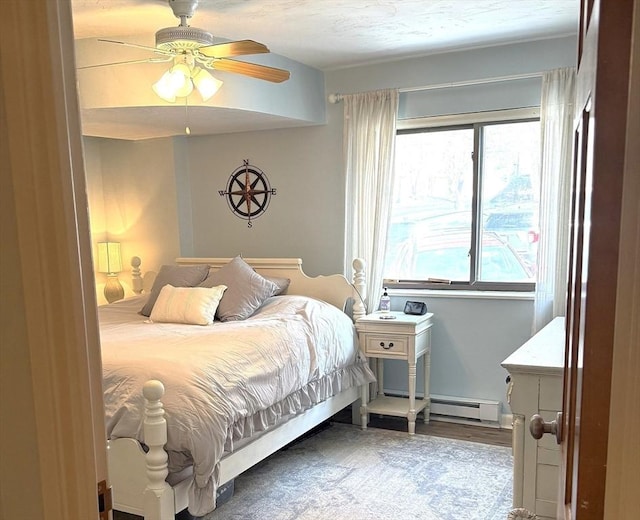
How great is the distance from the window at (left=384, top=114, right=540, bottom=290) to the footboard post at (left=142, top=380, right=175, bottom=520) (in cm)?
235

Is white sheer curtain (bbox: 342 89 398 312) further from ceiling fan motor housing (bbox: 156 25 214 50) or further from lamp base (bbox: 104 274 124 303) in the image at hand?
lamp base (bbox: 104 274 124 303)

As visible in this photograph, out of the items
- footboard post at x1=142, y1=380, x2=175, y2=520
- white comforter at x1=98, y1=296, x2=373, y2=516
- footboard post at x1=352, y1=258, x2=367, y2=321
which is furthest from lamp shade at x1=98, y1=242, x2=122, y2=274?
footboard post at x1=142, y1=380, x2=175, y2=520

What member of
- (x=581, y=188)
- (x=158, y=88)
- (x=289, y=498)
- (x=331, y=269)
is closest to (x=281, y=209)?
(x=331, y=269)

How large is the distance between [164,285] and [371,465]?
6.30ft

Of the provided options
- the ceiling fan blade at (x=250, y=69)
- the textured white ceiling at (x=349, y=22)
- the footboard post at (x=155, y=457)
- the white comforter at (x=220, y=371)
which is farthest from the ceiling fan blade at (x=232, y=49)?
the footboard post at (x=155, y=457)

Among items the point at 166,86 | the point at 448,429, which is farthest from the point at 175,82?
the point at 448,429

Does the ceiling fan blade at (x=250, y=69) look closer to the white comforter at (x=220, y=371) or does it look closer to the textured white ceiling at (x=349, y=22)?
the textured white ceiling at (x=349, y=22)

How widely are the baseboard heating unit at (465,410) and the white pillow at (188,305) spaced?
176 centimetres

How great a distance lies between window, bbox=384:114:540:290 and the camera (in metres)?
3.90

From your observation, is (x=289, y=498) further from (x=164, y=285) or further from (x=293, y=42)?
(x=293, y=42)

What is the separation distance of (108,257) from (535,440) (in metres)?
4.00

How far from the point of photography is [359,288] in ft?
13.5

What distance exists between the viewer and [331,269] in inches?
177

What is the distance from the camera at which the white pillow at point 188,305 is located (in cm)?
363
